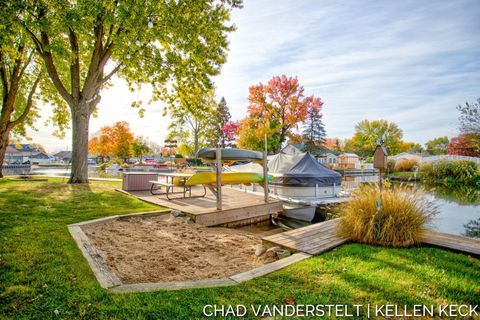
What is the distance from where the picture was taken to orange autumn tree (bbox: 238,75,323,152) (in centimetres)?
2942

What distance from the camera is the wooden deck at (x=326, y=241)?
426 centimetres

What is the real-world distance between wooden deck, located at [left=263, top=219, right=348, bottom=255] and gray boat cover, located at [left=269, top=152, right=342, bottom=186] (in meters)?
4.02

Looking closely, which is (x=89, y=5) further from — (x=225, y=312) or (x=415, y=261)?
(x=415, y=261)

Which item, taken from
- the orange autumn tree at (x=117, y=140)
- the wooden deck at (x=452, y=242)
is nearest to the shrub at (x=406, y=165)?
the wooden deck at (x=452, y=242)

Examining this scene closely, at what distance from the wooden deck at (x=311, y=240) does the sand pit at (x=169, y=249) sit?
1.69 feet

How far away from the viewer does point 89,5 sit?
7555 mm

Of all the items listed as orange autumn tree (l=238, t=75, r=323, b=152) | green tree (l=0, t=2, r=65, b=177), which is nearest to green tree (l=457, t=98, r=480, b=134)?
orange autumn tree (l=238, t=75, r=323, b=152)

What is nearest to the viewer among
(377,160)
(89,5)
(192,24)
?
(377,160)

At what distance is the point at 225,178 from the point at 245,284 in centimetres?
487

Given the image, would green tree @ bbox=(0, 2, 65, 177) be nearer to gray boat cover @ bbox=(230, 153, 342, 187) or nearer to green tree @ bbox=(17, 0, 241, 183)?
green tree @ bbox=(17, 0, 241, 183)

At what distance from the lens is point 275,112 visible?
29.9m

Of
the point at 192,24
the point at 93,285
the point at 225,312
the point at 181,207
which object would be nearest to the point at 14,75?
the point at 192,24

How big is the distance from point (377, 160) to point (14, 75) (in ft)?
59.1

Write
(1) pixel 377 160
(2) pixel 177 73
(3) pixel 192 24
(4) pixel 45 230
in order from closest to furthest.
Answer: (4) pixel 45 230
(1) pixel 377 160
(3) pixel 192 24
(2) pixel 177 73
